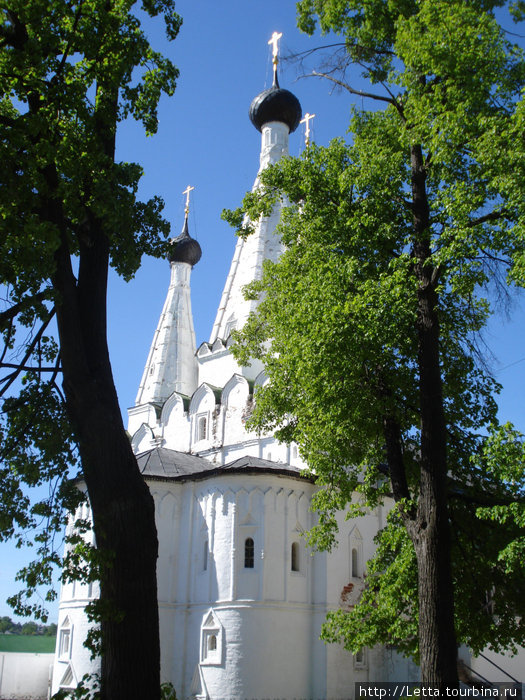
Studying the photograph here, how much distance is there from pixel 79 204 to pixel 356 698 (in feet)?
50.5

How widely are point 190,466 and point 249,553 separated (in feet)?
12.8

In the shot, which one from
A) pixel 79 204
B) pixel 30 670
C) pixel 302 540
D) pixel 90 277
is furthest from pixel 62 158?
pixel 30 670

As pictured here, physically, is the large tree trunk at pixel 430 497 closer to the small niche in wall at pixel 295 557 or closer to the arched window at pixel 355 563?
the small niche in wall at pixel 295 557

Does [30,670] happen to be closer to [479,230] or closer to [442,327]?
[442,327]

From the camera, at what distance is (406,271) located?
964cm

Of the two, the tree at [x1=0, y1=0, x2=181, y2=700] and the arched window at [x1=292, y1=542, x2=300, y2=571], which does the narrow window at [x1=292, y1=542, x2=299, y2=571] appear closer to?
the arched window at [x1=292, y1=542, x2=300, y2=571]

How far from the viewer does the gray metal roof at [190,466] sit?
18984mm

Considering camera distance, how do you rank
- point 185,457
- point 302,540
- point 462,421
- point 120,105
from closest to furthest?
point 120,105 → point 462,421 → point 302,540 → point 185,457

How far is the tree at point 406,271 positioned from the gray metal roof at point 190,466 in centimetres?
685

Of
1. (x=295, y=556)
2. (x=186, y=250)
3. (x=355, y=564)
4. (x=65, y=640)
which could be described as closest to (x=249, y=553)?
(x=295, y=556)

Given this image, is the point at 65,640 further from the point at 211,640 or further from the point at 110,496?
the point at 110,496

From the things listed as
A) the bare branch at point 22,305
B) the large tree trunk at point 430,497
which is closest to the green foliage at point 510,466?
the large tree trunk at point 430,497

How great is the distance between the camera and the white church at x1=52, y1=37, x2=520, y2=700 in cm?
1731

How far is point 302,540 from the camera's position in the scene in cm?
1886
